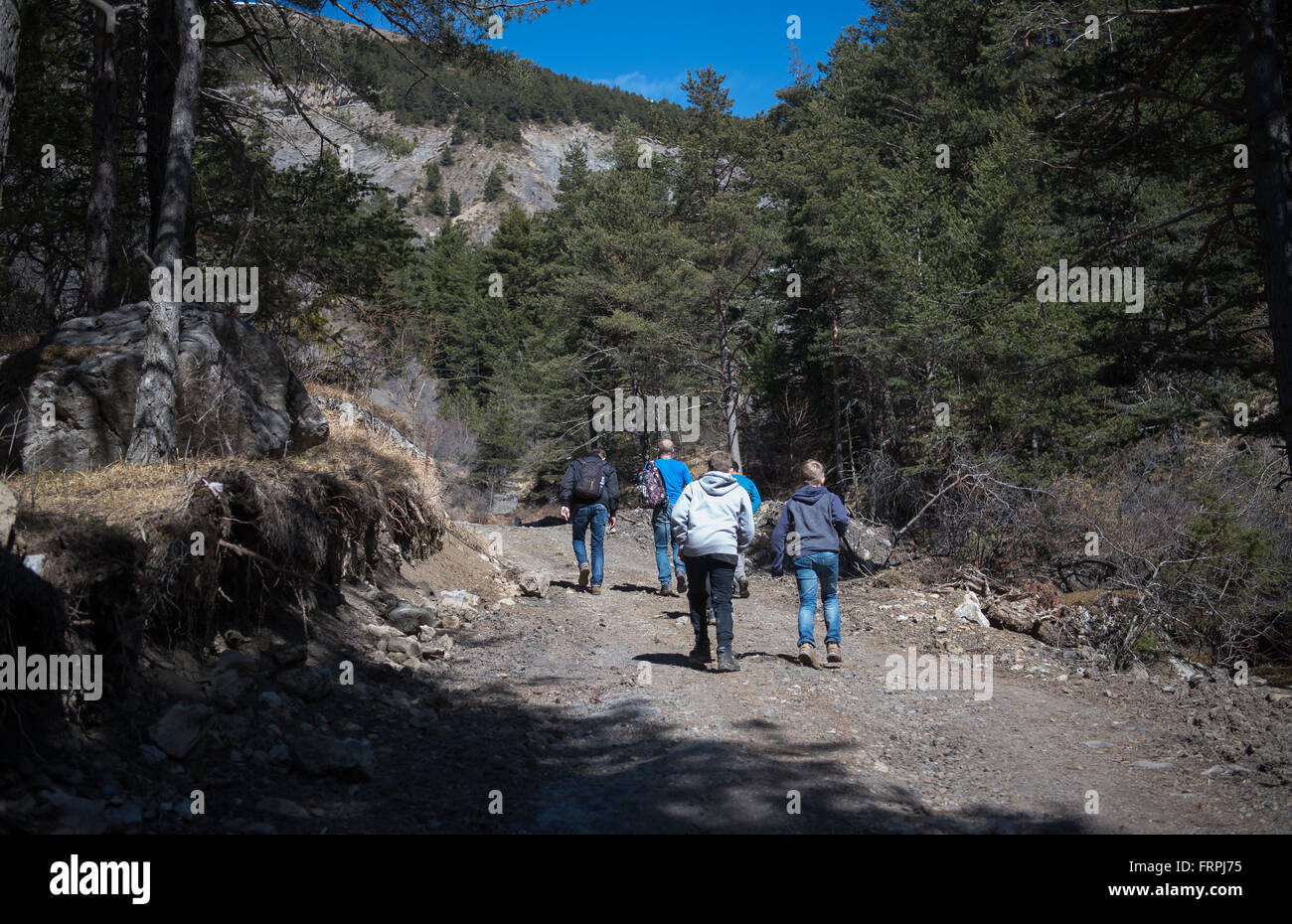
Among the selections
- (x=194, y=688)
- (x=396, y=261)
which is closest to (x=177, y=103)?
(x=194, y=688)

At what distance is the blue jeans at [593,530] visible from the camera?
10.3 meters

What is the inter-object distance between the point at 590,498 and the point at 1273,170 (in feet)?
24.6

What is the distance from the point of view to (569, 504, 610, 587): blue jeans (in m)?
10.3

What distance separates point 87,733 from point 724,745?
3.48 meters

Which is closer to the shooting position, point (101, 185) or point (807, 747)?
point (807, 747)

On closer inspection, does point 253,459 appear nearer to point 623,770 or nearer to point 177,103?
point 177,103

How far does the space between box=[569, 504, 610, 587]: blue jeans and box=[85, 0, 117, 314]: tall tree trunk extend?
19.8ft

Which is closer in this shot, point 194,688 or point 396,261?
point 194,688

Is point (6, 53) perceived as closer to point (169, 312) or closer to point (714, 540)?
point (169, 312)

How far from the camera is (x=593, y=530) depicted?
34.6 feet

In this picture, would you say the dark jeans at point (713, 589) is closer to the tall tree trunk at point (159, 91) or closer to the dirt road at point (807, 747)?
the dirt road at point (807, 747)

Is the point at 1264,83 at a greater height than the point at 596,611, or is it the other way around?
the point at 1264,83

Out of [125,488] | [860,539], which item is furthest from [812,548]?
[860,539]
